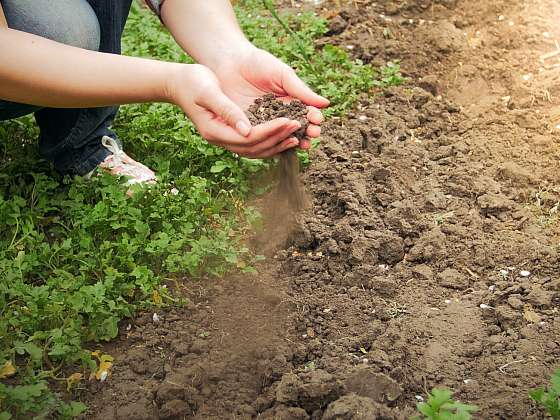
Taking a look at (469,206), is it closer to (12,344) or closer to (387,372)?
(387,372)

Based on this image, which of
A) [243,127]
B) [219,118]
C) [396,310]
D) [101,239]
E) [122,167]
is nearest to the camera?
[243,127]

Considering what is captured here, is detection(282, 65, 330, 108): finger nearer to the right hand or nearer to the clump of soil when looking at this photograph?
the clump of soil

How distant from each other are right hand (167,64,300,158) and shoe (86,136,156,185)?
79 cm

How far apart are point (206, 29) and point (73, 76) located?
24.0 inches

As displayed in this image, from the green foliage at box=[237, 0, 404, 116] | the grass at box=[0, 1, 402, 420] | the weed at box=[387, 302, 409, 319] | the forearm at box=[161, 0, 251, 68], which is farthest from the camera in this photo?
the green foliage at box=[237, 0, 404, 116]

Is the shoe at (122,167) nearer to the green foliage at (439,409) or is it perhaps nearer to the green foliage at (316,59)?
the green foliage at (316,59)

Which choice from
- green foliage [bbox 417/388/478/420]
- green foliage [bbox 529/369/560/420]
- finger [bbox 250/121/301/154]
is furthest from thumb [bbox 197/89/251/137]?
green foliage [bbox 529/369/560/420]

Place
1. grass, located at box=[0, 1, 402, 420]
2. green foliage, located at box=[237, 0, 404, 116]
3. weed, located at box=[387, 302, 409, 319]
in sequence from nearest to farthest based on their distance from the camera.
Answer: grass, located at box=[0, 1, 402, 420] → weed, located at box=[387, 302, 409, 319] → green foliage, located at box=[237, 0, 404, 116]

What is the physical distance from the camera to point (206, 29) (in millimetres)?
3021

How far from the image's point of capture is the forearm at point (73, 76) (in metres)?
2.54

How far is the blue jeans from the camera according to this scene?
2922mm

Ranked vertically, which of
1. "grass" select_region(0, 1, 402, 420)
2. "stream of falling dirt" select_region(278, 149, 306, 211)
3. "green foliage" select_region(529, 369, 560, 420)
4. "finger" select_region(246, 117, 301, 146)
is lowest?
"grass" select_region(0, 1, 402, 420)

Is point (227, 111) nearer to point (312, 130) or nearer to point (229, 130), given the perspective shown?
point (229, 130)

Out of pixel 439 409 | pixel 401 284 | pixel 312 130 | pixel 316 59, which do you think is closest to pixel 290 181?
pixel 312 130
